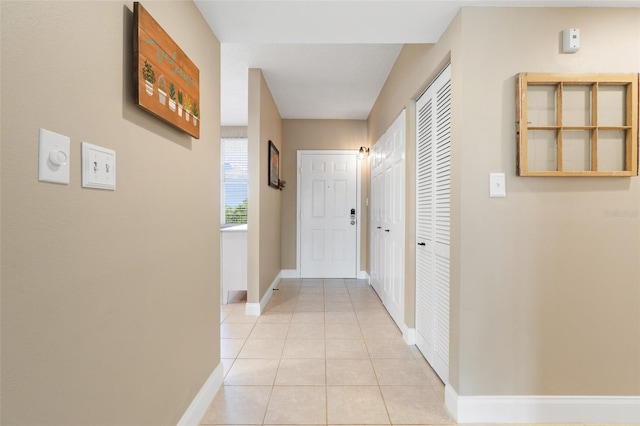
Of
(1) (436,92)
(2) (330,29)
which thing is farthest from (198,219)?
(1) (436,92)

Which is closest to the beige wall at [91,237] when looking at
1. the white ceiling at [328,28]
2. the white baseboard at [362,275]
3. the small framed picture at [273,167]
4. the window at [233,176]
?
the white ceiling at [328,28]

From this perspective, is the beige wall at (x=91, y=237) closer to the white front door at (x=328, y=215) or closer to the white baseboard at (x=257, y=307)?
the white baseboard at (x=257, y=307)

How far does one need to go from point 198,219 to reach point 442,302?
156cm

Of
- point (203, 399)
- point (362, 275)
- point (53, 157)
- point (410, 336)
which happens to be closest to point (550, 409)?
point (410, 336)

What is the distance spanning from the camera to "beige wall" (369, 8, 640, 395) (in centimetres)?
166

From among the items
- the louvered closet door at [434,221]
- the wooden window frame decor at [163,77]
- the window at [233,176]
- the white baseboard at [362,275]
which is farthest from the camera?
the window at [233,176]

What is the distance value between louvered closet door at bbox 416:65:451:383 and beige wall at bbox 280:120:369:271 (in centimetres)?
253

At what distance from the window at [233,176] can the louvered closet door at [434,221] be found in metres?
3.74

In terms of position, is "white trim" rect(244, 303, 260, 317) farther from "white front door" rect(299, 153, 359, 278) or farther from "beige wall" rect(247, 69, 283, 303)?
"white front door" rect(299, 153, 359, 278)

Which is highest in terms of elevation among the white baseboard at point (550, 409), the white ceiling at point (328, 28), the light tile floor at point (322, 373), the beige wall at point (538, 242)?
the white ceiling at point (328, 28)

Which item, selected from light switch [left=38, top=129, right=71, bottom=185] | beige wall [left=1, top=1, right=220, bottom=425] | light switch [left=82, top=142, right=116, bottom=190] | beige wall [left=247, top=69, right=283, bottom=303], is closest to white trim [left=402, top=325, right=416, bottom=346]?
beige wall [left=247, top=69, right=283, bottom=303]

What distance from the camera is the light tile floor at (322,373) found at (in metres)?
1.75

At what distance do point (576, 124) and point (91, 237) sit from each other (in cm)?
218

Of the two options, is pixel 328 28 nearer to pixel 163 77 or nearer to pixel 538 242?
pixel 163 77
